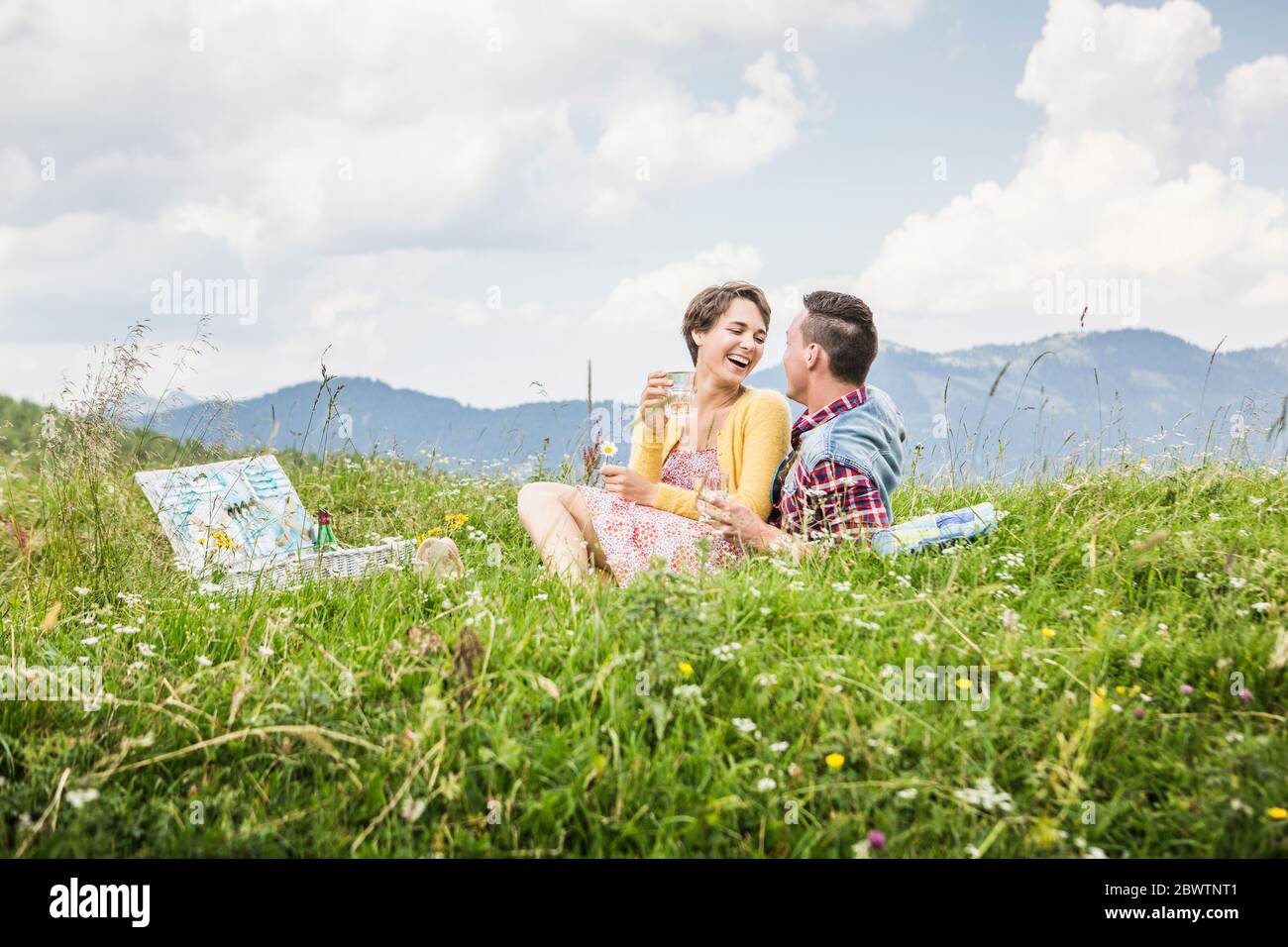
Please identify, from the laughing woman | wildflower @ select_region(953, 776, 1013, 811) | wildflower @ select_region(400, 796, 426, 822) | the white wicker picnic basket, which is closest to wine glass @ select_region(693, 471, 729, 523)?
the laughing woman

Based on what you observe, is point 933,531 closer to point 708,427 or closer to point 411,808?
point 708,427

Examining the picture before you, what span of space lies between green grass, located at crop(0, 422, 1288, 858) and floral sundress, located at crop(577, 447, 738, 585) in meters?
0.43

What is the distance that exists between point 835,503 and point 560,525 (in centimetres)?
138

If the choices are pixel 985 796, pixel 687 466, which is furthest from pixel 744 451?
pixel 985 796

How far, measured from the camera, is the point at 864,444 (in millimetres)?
4594

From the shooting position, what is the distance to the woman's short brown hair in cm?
498

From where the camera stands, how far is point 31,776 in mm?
2771

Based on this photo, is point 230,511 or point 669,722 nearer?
point 669,722

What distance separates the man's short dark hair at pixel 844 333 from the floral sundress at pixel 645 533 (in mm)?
789

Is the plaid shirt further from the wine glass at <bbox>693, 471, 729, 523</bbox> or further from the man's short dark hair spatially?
the wine glass at <bbox>693, 471, 729, 523</bbox>

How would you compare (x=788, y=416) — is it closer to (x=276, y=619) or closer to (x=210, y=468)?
(x=276, y=619)

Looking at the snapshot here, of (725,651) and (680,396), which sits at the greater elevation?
(680,396)
